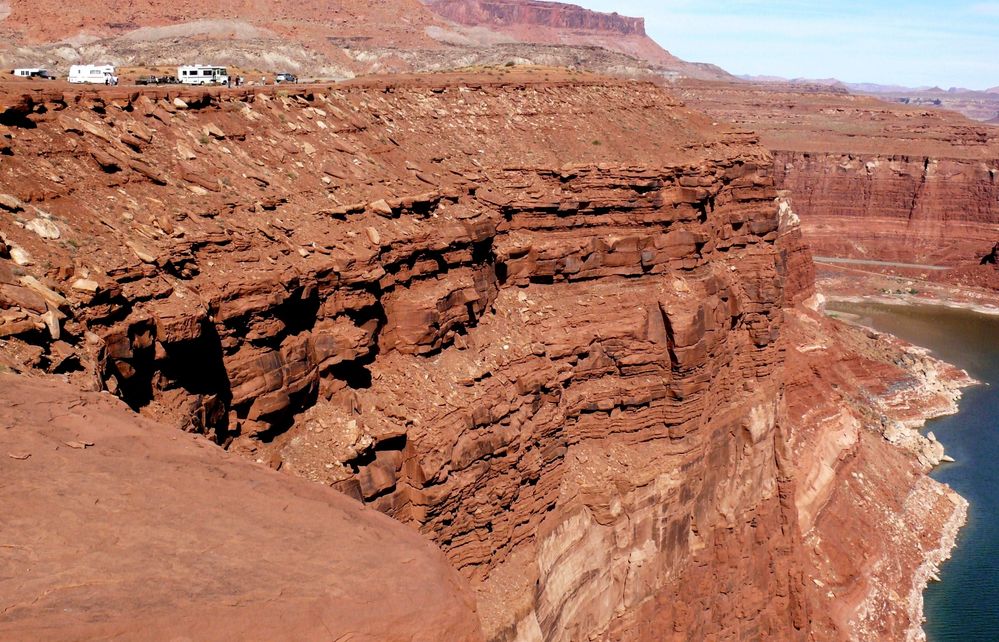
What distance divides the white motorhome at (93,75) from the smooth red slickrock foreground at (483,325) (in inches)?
325

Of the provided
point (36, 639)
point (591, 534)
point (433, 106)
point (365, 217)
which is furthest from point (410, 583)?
point (433, 106)

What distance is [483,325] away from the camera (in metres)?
22.2

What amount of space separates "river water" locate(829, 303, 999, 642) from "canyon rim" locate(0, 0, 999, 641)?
121 cm

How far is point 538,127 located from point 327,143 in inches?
377

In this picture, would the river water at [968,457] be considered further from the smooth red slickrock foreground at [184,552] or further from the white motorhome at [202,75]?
the white motorhome at [202,75]

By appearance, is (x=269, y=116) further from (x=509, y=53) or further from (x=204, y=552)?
(x=509, y=53)

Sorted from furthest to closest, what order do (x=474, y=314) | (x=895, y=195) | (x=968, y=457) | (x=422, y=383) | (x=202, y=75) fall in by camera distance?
1. (x=895, y=195)
2. (x=968, y=457)
3. (x=202, y=75)
4. (x=474, y=314)
5. (x=422, y=383)

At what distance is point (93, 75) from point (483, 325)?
16.2m

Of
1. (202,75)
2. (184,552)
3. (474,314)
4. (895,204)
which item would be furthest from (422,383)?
(895,204)

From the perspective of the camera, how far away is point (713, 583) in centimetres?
2783

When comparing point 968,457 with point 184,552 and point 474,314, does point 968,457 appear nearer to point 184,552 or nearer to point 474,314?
point 474,314

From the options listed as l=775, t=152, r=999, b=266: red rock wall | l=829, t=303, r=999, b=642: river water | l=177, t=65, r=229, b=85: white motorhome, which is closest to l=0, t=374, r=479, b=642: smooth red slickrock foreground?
l=177, t=65, r=229, b=85: white motorhome

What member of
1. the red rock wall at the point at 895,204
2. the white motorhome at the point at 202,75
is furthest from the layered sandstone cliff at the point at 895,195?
the white motorhome at the point at 202,75

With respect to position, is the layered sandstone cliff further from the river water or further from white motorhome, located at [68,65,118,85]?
white motorhome, located at [68,65,118,85]
